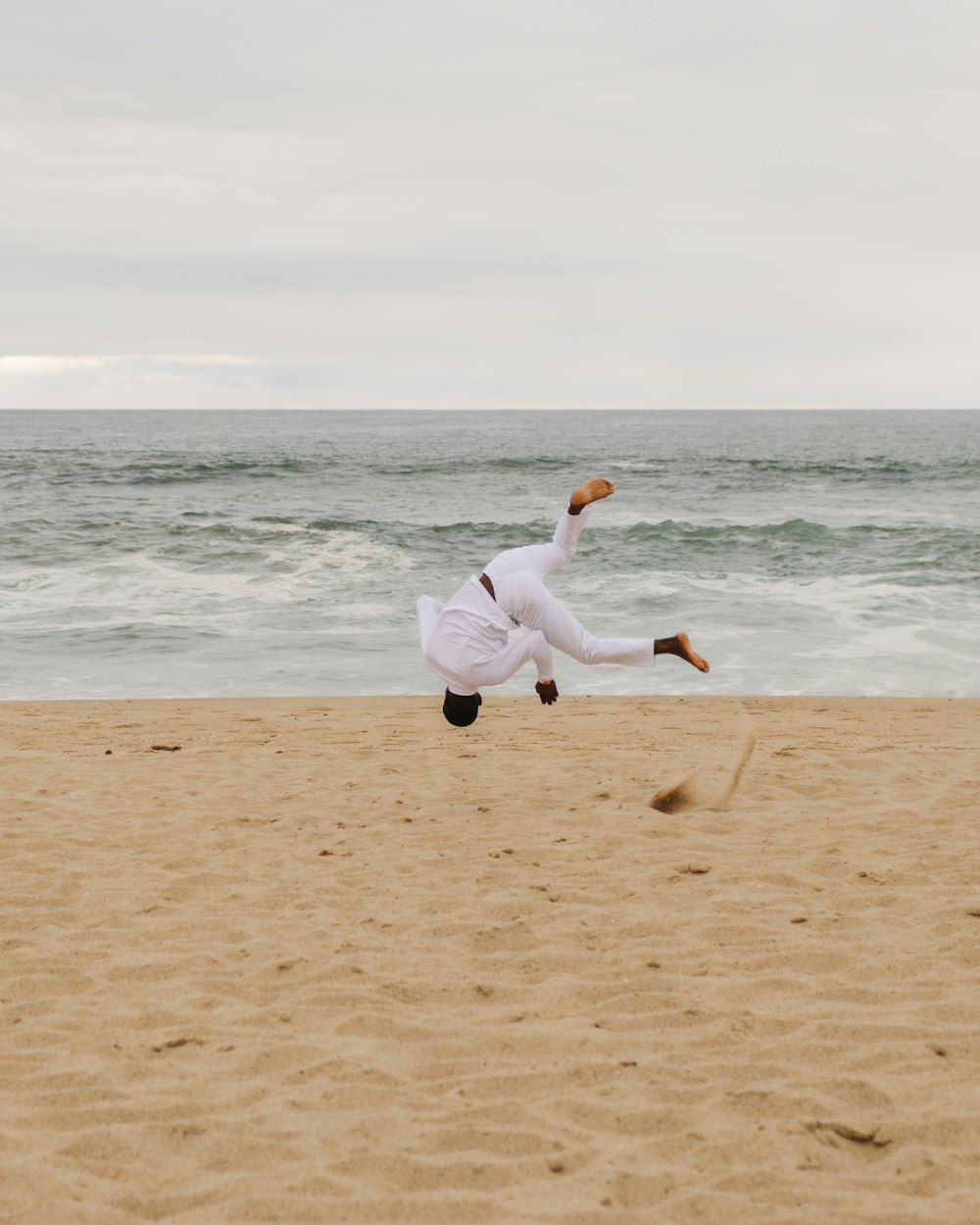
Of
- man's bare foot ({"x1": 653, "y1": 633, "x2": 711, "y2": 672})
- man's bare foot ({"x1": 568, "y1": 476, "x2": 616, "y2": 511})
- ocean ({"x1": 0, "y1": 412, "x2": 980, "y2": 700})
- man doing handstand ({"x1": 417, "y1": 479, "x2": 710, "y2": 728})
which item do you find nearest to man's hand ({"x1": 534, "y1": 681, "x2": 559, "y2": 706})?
man doing handstand ({"x1": 417, "y1": 479, "x2": 710, "y2": 728})

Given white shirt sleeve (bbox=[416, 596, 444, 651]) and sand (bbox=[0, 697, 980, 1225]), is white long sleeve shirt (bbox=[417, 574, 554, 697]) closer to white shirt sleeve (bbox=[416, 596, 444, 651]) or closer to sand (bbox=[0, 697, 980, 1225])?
white shirt sleeve (bbox=[416, 596, 444, 651])

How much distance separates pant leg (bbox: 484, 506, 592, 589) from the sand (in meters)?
1.53

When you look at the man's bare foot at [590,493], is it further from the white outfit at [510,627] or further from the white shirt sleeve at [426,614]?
the white shirt sleeve at [426,614]

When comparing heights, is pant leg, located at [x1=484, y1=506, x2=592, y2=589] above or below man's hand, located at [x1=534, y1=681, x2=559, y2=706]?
above

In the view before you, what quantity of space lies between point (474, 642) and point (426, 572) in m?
15.3

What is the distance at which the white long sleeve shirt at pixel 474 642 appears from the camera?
6.86 meters

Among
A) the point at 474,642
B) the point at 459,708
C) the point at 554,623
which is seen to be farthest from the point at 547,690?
the point at 459,708

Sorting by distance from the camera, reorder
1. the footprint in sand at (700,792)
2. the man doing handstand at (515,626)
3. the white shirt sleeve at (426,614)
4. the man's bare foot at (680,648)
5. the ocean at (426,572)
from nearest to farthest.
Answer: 1. the man's bare foot at (680,648)
2. the man doing handstand at (515,626)
3. the white shirt sleeve at (426,614)
4. the footprint in sand at (700,792)
5. the ocean at (426,572)

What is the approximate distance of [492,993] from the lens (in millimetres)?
4602

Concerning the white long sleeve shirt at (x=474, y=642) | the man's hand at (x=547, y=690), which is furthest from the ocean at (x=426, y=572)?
the man's hand at (x=547, y=690)

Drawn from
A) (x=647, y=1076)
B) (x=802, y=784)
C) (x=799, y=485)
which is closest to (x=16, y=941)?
(x=647, y=1076)

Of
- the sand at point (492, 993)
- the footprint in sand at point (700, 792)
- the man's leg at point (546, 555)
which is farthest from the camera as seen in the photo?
the footprint in sand at point (700, 792)

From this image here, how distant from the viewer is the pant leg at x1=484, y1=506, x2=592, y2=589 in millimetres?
6965

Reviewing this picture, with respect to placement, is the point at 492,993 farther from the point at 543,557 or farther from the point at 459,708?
the point at 543,557
